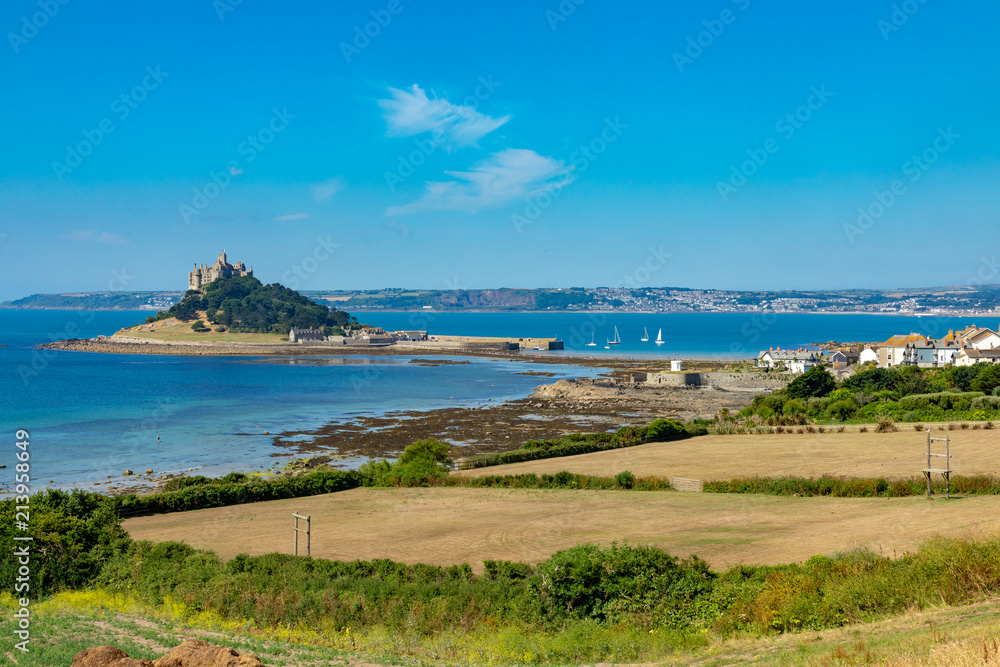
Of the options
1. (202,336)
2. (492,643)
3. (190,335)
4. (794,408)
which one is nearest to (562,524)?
(492,643)

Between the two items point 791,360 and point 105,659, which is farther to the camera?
point 791,360

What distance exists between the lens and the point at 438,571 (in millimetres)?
14320

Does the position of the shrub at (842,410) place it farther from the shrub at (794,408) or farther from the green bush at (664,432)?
the green bush at (664,432)

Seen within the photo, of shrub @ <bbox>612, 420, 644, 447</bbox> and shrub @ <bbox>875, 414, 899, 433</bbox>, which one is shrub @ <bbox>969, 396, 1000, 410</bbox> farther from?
shrub @ <bbox>612, 420, 644, 447</bbox>

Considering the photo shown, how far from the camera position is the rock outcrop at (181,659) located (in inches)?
300

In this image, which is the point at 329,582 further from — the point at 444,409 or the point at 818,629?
the point at 444,409

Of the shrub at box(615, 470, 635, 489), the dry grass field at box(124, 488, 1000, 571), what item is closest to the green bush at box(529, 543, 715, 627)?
the dry grass field at box(124, 488, 1000, 571)

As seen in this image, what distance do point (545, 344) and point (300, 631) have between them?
11121 centimetres

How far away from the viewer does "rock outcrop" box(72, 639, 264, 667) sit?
25.0 feet

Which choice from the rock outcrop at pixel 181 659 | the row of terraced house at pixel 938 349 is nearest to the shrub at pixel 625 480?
the rock outcrop at pixel 181 659

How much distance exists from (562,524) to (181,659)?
13.5 metres

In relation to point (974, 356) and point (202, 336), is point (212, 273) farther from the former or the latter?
point (974, 356)

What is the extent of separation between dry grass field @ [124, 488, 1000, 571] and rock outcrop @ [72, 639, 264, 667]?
8683 mm

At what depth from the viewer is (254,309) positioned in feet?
490
